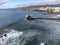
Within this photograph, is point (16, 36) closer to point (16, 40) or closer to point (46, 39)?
point (16, 40)

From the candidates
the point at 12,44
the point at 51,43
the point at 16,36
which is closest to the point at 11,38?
the point at 16,36

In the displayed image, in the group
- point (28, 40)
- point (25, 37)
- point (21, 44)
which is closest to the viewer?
point (21, 44)

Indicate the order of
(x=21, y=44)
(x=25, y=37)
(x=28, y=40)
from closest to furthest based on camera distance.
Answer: (x=21, y=44) → (x=28, y=40) → (x=25, y=37)

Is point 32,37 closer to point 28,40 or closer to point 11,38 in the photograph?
point 28,40

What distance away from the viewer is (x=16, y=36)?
135 feet

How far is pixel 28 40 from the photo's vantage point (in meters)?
37.6

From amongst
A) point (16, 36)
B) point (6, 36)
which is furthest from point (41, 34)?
point (6, 36)

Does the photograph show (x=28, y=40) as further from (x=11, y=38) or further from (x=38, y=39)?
(x=11, y=38)

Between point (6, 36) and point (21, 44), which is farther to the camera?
point (6, 36)

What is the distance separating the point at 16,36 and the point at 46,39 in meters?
8.96

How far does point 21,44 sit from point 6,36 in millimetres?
7752

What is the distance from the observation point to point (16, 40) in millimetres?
37625

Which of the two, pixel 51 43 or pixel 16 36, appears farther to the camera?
pixel 16 36

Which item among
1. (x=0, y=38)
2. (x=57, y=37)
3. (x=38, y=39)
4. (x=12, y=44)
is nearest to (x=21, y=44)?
(x=12, y=44)
